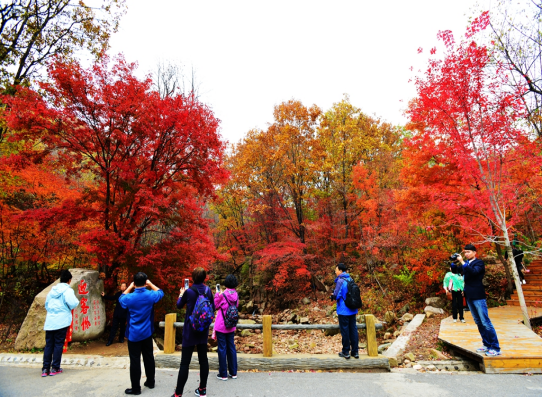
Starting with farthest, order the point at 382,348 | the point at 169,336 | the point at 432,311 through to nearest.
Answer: the point at 432,311 → the point at 382,348 → the point at 169,336

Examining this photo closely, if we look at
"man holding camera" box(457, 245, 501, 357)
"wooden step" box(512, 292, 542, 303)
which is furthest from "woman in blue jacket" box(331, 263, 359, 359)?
"wooden step" box(512, 292, 542, 303)

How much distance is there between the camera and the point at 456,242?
40.2 feet

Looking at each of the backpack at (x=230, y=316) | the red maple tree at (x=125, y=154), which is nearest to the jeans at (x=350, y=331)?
the backpack at (x=230, y=316)

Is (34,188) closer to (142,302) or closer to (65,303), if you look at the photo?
(65,303)

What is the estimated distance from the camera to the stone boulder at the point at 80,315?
696cm

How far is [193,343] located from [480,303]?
5454mm

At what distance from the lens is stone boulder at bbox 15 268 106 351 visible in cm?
696

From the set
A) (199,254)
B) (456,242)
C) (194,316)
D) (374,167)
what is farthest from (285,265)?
(194,316)

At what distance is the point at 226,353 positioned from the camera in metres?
4.80

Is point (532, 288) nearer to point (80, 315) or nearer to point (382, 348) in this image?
point (382, 348)

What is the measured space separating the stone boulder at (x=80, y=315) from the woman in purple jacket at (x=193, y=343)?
190 inches

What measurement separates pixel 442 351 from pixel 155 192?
28.5ft

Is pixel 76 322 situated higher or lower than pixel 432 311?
higher

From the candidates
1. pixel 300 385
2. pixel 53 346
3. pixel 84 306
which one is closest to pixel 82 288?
pixel 84 306
